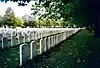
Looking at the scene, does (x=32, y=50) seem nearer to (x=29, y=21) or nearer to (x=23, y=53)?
(x=23, y=53)

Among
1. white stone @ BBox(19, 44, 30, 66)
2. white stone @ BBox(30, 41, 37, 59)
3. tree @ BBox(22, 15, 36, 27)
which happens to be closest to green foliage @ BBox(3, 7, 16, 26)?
tree @ BBox(22, 15, 36, 27)

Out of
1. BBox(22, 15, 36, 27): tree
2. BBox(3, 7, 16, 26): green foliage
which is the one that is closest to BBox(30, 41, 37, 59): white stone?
BBox(3, 7, 16, 26): green foliage

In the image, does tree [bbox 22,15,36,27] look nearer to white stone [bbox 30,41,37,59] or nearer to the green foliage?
the green foliage

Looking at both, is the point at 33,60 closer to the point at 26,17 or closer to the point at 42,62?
the point at 42,62

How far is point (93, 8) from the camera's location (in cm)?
1973

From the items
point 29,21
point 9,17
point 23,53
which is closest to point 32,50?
point 23,53

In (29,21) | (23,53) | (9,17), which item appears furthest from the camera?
(29,21)

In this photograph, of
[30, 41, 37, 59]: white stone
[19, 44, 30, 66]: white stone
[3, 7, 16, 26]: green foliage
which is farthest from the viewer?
[3, 7, 16, 26]: green foliage

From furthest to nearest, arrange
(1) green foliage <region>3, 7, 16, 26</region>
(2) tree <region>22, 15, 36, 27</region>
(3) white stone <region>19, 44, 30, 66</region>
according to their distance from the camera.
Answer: (2) tree <region>22, 15, 36, 27</region> < (1) green foliage <region>3, 7, 16, 26</region> < (3) white stone <region>19, 44, 30, 66</region>

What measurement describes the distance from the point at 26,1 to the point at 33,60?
5.02m

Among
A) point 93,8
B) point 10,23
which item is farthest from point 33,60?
point 10,23

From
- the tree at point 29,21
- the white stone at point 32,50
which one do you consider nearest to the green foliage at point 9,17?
the tree at point 29,21

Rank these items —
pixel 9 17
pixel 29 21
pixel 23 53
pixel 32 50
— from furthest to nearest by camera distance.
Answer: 1. pixel 29 21
2. pixel 9 17
3. pixel 32 50
4. pixel 23 53

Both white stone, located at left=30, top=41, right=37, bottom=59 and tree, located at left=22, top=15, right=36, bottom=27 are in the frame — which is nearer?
white stone, located at left=30, top=41, right=37, bottom=59
